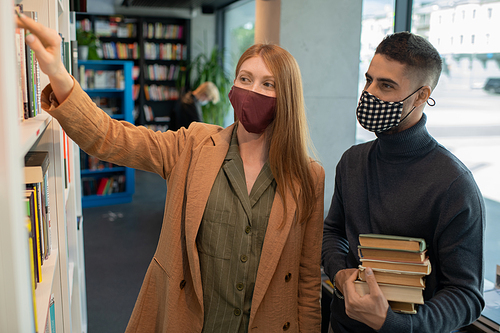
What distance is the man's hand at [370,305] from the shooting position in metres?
1.14

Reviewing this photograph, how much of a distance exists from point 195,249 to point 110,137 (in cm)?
44

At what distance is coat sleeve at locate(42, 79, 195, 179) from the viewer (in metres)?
1.03

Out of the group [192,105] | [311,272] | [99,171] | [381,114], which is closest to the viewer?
[381,114]

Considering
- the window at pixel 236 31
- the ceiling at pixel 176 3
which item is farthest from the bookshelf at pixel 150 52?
the window at pixel 236 31

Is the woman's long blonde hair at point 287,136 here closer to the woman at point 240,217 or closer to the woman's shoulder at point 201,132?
the woman at point 240,217

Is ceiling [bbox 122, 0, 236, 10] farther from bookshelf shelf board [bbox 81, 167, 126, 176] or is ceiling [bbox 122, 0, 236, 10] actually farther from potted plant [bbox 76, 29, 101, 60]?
bookshelf shelf board [bbox 81, 167, 126, 176]

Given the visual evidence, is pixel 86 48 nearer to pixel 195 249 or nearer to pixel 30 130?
pixel 195 249

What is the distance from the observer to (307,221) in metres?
1.44

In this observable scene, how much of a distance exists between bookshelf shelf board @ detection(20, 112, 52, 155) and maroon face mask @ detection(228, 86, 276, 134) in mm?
598

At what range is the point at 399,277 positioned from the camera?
1177mm

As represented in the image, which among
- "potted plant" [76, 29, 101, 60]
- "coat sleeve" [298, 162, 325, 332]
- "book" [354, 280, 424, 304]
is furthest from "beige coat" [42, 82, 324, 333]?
"potted plant" [76, 29, 101, 60]

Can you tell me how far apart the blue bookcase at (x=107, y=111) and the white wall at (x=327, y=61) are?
2.88 meters

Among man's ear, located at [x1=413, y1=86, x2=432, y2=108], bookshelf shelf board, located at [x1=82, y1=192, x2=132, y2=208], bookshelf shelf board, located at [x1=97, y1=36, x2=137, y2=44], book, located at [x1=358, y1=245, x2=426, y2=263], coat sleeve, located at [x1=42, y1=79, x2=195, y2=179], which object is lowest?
bookshelf shelf board, located at [x1=82, y1=192, x2=132, y2=208]

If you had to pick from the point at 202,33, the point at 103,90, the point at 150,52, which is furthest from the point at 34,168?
the point at 202,33
